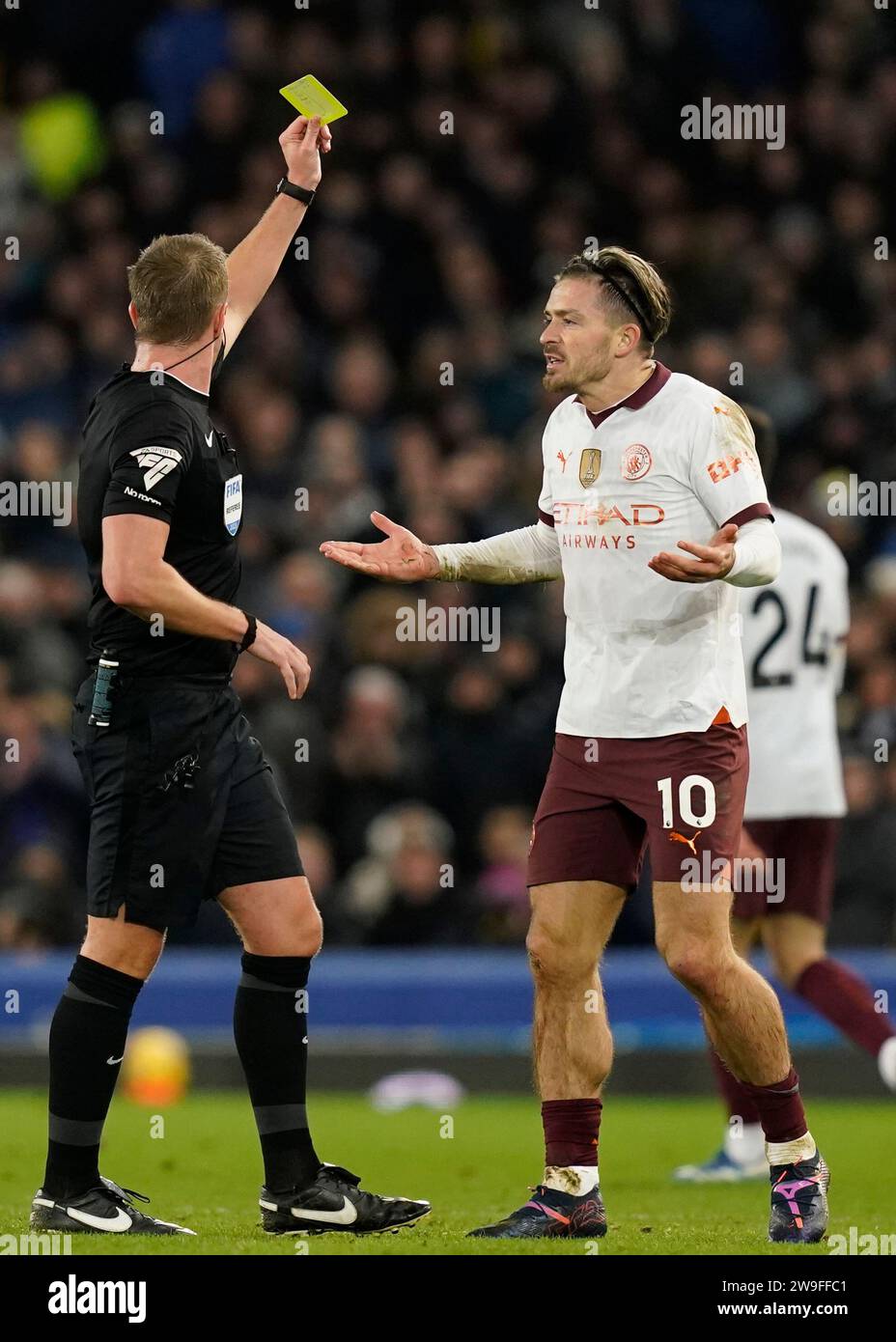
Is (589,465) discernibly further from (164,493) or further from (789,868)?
(789,868)

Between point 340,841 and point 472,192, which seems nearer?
point 340,841

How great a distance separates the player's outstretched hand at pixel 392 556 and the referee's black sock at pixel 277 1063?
106cm

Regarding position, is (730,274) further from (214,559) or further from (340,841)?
(214,559)

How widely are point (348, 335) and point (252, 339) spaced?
0.64m

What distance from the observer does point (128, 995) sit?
208 inches

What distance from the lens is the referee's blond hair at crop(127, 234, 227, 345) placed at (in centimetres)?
535

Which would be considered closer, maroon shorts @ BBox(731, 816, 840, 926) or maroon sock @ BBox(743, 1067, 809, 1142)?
maroon sock @ BBox(743, 1067, 809, 1142)

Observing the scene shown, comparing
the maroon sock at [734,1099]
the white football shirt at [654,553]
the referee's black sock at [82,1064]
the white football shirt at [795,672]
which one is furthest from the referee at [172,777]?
the white football shirt at [795,672]

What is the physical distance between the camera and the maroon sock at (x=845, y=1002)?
7449 mm

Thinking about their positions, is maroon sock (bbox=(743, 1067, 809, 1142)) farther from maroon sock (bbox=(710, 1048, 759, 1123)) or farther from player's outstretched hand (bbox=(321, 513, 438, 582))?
maroon sock (bbox=(710, 1048, 759, 1123))

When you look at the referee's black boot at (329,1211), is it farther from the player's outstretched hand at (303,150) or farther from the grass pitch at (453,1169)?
the player's outstretched hand at (303,150)

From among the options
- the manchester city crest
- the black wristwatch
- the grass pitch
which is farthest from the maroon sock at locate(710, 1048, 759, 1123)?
the black wristwatch
